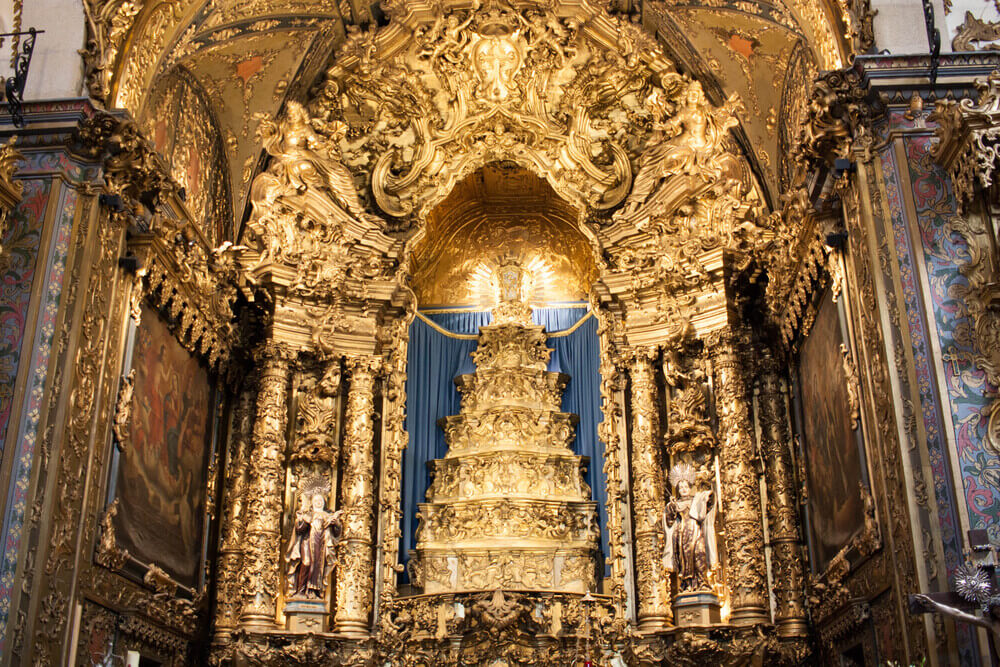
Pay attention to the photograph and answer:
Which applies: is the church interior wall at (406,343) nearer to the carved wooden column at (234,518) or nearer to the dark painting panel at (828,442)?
the carved wooden column at (234,518)

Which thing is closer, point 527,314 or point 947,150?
point 947,150

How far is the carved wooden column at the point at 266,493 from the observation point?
13.4 meters

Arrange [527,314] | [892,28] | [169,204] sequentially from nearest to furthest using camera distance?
[892,28]
[169,204]
[527,314]

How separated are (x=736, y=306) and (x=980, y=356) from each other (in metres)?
5.85

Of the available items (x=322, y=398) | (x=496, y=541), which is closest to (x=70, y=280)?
(x=322, y=398)

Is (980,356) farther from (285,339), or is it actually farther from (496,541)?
(285,339)

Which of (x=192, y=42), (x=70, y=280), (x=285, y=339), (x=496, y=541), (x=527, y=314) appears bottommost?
(x=496, y=541)

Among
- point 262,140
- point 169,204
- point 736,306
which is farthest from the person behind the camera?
point 262,140

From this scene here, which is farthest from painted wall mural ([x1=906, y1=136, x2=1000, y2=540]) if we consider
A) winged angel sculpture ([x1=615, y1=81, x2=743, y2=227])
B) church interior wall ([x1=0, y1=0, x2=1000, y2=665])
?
winged angel sculpture ([x1=615, y1=81, x2=743, y2=227])

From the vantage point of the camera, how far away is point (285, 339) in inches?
577

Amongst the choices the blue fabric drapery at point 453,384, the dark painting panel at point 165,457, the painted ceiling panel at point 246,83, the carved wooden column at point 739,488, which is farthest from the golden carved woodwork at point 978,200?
the painted ceiling panel at point 246,83

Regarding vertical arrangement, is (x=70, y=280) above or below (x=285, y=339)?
below

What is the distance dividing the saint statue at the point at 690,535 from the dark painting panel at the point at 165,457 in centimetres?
622

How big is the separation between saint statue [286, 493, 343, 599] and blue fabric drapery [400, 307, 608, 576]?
142cm
